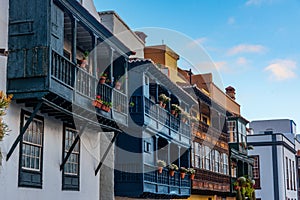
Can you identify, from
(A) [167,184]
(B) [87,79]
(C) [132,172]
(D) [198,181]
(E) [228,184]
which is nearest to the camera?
(B) [87,79]

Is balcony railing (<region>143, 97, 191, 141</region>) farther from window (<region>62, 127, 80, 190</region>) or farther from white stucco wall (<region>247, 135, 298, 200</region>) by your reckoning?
white stucco wall (<region>247, 135, 298, 200</region>)

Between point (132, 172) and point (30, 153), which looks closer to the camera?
point (30, 153)

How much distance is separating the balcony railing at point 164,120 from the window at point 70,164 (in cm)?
499

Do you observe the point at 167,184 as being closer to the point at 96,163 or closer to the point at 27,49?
the point at 96,163

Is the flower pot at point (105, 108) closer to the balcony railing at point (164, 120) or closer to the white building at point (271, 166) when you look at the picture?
the balcony railing at point (164, 120)

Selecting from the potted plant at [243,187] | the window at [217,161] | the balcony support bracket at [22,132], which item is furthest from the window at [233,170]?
the balcony support bracket at [22,132]

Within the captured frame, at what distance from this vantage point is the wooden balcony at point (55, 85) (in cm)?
→ 1422

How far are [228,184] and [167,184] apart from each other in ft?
44.5

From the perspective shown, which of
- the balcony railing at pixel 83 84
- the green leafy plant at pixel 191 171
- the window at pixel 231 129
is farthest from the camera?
the window at pixel 231 129

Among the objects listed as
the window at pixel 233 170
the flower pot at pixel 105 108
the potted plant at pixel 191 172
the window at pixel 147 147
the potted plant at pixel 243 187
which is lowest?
the potted plant at pixel 243 187

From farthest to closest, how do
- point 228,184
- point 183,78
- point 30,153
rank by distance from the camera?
1. point 228,184
2. point 183,78
3. point 30,153

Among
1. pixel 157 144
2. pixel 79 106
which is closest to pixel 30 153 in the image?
pixel 79 106

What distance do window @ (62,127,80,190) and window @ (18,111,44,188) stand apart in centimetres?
156

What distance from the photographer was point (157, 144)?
25.2 metres
